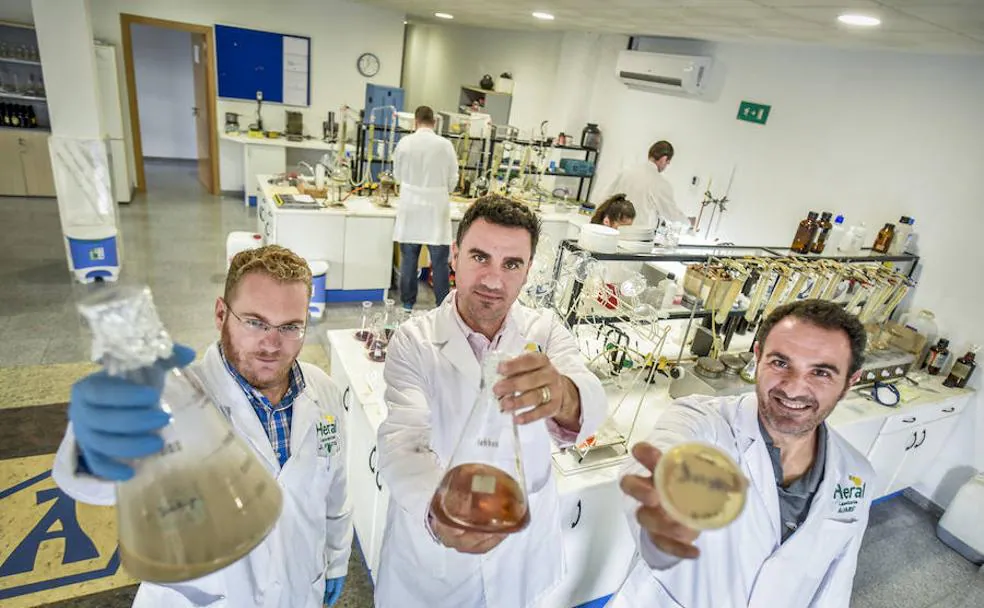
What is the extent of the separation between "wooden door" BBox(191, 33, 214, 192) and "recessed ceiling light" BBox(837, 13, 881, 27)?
7123mm

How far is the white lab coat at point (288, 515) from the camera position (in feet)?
3.96

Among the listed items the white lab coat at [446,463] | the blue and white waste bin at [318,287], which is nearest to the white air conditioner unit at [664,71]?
the blue and white waste bin at [318,287]

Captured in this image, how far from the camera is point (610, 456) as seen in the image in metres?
1.99

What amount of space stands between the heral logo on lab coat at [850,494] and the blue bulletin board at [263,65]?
7882 mm

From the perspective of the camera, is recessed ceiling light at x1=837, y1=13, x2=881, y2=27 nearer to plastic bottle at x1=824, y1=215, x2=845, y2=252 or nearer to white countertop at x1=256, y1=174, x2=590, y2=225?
plastic bottle at x1=824, y1=215, x2=845, y2=252

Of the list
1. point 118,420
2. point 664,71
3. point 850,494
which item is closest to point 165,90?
point 664,71

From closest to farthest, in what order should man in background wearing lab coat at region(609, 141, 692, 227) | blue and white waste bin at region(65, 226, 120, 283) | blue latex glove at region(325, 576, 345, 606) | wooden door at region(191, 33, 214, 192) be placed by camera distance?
1. blue latex glove at region(325, 576, 345, 606)
2. blue and white waste bin at region(65, 226, 120, 283)
3. man in background wearing lab coat at region(609, 141, 692, 227)
4. wooden door at region(191, 33, 214, 192)

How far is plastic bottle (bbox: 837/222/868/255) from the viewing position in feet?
11.0

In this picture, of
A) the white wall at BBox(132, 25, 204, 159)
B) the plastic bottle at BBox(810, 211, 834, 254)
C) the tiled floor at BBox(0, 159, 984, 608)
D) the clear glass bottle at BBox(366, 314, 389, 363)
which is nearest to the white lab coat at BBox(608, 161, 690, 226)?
the plastic bottle at BBox(810, 211, 834, 254)

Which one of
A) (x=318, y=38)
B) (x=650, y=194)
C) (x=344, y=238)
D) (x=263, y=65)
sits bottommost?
(x=344, y=238)

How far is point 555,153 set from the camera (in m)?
6.70

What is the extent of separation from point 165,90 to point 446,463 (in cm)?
979

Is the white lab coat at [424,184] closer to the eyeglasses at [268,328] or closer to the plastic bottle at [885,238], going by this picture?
the plastic bottle at [885,238]

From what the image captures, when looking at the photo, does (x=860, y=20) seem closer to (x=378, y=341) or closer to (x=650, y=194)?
(x=650, y=194)
